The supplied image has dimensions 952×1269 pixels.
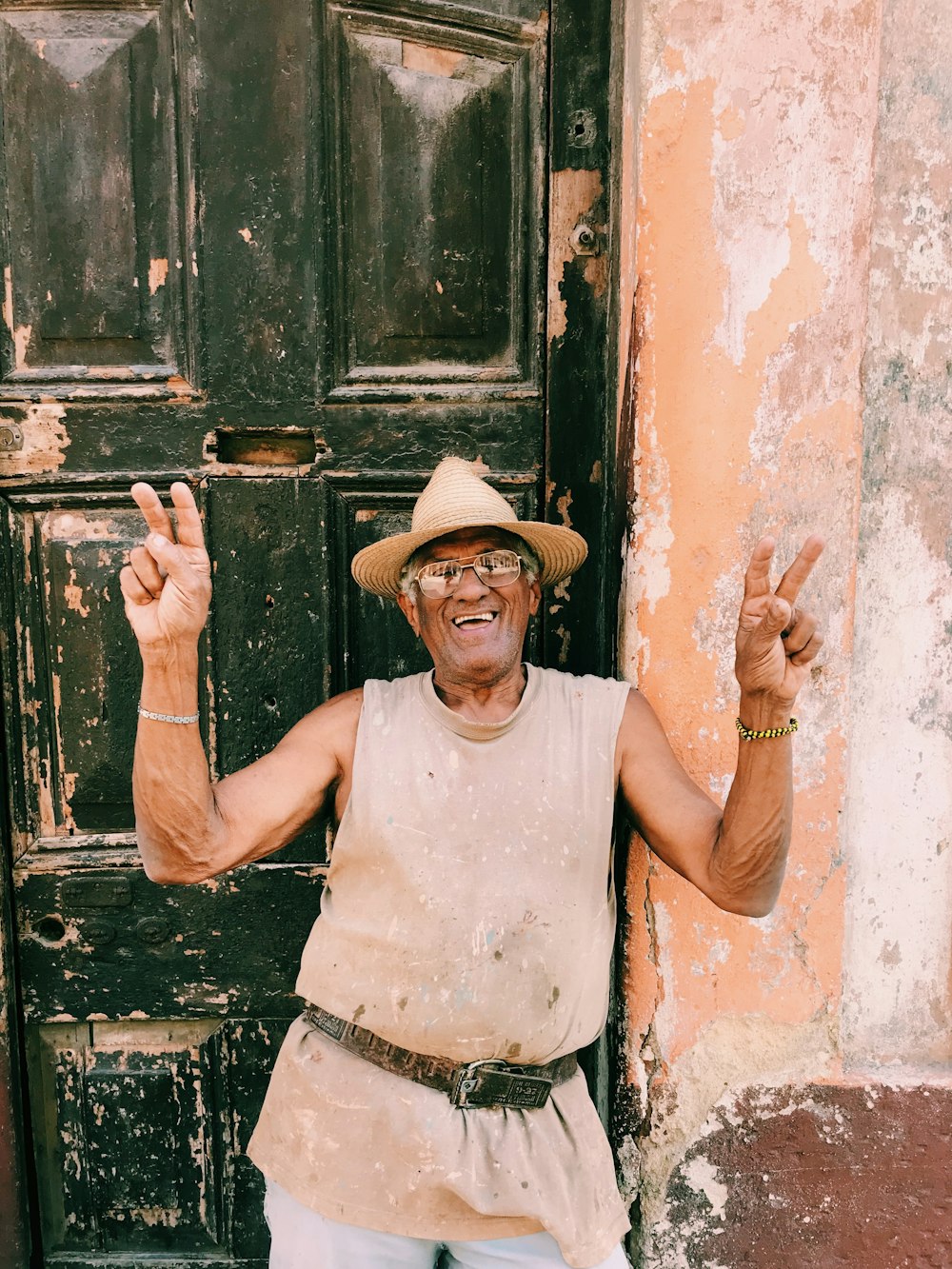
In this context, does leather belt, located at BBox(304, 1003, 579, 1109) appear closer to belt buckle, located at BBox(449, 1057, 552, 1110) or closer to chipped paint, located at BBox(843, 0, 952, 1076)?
belt buckle, located at BBox(449, 1057, 552, 1110)

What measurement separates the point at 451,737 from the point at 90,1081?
1204mm

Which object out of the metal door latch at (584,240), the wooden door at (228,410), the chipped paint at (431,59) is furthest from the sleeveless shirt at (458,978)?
the chipped paint at (431,59)

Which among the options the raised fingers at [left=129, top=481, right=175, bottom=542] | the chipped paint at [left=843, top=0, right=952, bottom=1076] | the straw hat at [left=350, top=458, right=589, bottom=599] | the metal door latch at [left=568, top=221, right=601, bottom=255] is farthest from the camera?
the metal door latch at [left=568, top=221, right=601, bottom=255]

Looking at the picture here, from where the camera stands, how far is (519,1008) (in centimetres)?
169

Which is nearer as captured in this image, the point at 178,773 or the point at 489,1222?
the point at 178,773

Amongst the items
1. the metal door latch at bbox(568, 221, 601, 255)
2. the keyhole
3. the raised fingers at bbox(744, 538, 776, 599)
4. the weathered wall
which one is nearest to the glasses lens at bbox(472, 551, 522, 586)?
the weathered wall

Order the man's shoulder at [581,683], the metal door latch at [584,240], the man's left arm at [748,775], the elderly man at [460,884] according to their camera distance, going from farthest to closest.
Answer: the metal door latch at [584,240]
the man's shoulder at [581,683]
the elderly man at [460,884]
the man's left arm at [748,775]

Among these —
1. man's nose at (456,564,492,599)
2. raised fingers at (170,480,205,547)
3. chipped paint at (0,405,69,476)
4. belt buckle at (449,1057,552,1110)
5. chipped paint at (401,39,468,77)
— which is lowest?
belt buckle at (449,1057,552,1110)

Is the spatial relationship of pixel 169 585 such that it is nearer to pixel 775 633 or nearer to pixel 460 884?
pixel 460 884

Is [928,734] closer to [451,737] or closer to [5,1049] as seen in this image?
[451,737]

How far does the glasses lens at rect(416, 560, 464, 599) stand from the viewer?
69.8 inches

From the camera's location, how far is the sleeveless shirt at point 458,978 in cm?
166

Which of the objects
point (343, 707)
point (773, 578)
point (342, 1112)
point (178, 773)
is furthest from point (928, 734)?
point (178, 773)

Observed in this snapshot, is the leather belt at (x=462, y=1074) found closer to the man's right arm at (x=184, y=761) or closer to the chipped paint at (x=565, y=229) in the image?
the man's right arm at (x=184, y=761)
